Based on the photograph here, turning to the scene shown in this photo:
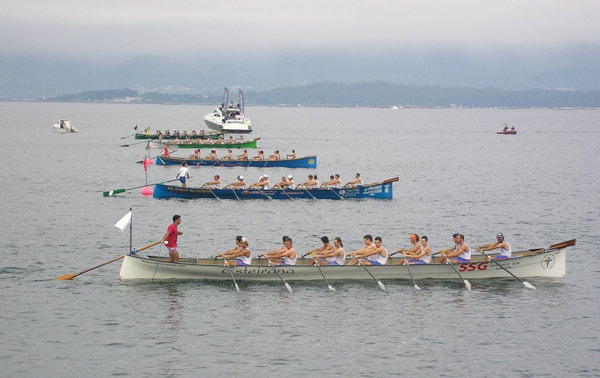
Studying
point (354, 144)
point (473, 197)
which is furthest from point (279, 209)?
point (354, 144)

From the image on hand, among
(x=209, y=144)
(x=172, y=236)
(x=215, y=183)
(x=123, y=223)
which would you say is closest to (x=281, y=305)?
(x=172, y=236)

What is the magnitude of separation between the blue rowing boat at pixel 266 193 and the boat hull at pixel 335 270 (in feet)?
79.2

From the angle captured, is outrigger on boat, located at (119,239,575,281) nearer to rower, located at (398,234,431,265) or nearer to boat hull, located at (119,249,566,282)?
boat hull, located at (119,249,566,282)

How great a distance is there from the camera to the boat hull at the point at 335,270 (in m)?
35.8

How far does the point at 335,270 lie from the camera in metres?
36.1

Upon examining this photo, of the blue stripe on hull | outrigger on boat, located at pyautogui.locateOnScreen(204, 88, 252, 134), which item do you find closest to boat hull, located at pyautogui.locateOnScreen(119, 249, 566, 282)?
the blue stripe on hull

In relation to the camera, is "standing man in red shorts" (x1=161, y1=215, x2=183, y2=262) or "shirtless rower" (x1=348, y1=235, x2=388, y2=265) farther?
"shirtless rower" (x1=348, y1=235, x2=388, y2=265)

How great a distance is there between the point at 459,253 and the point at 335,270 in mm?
5406

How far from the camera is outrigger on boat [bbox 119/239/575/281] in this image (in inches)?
1409

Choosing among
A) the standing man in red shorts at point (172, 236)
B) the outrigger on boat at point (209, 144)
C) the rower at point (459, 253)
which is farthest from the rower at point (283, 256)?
the outrigger on boat at point (209, 144)

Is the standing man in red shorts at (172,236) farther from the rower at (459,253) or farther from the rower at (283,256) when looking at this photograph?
the rower at (459,253)

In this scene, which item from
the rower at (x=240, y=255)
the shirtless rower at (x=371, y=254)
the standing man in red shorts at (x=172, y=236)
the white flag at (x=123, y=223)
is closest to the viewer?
the white flag at (x=123, y=223)

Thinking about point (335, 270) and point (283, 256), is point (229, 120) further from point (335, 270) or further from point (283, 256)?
point (335, 270)

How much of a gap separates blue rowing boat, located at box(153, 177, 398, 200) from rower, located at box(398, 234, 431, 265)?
2414 centimetres
